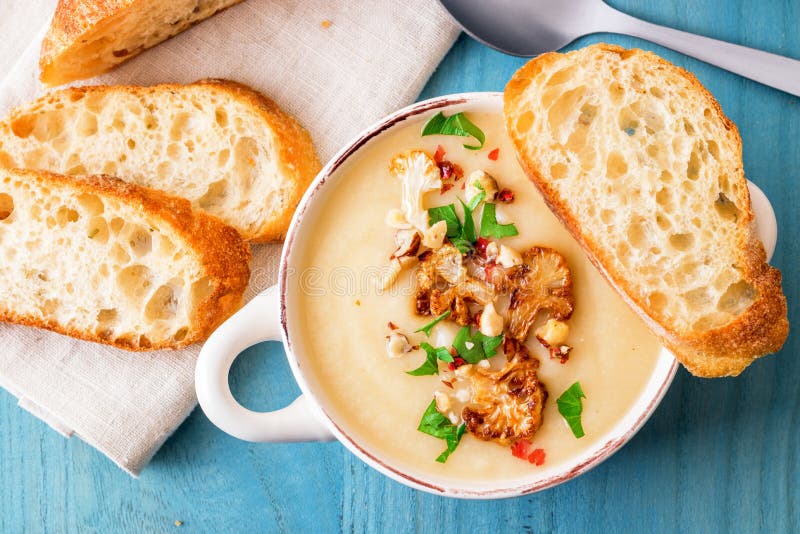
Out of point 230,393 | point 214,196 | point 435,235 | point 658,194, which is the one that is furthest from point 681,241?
point 214,196

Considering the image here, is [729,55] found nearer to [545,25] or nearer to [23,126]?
[545,25]

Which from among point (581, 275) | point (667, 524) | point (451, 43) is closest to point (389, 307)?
point (581, 275)

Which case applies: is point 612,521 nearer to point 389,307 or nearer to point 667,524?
point 667,524

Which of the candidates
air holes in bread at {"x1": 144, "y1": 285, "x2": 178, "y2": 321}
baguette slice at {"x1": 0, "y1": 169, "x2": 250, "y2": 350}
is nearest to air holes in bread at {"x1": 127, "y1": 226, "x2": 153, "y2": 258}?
baguette slice at {"x1": 0, "y1": 169, "x2": 250, "y2": 350}

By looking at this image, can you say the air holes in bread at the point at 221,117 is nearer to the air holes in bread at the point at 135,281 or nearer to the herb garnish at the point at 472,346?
the air holes in bread at the point at 135,281

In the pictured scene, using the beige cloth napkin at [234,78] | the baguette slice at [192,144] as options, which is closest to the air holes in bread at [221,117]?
the baguette slice at [192,144]

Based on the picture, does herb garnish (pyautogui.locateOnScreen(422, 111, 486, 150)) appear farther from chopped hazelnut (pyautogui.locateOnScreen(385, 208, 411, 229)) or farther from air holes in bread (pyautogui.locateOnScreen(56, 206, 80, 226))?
air holes in bread (pyautogui.locateOnScreen(56, 206, 80, 226))
